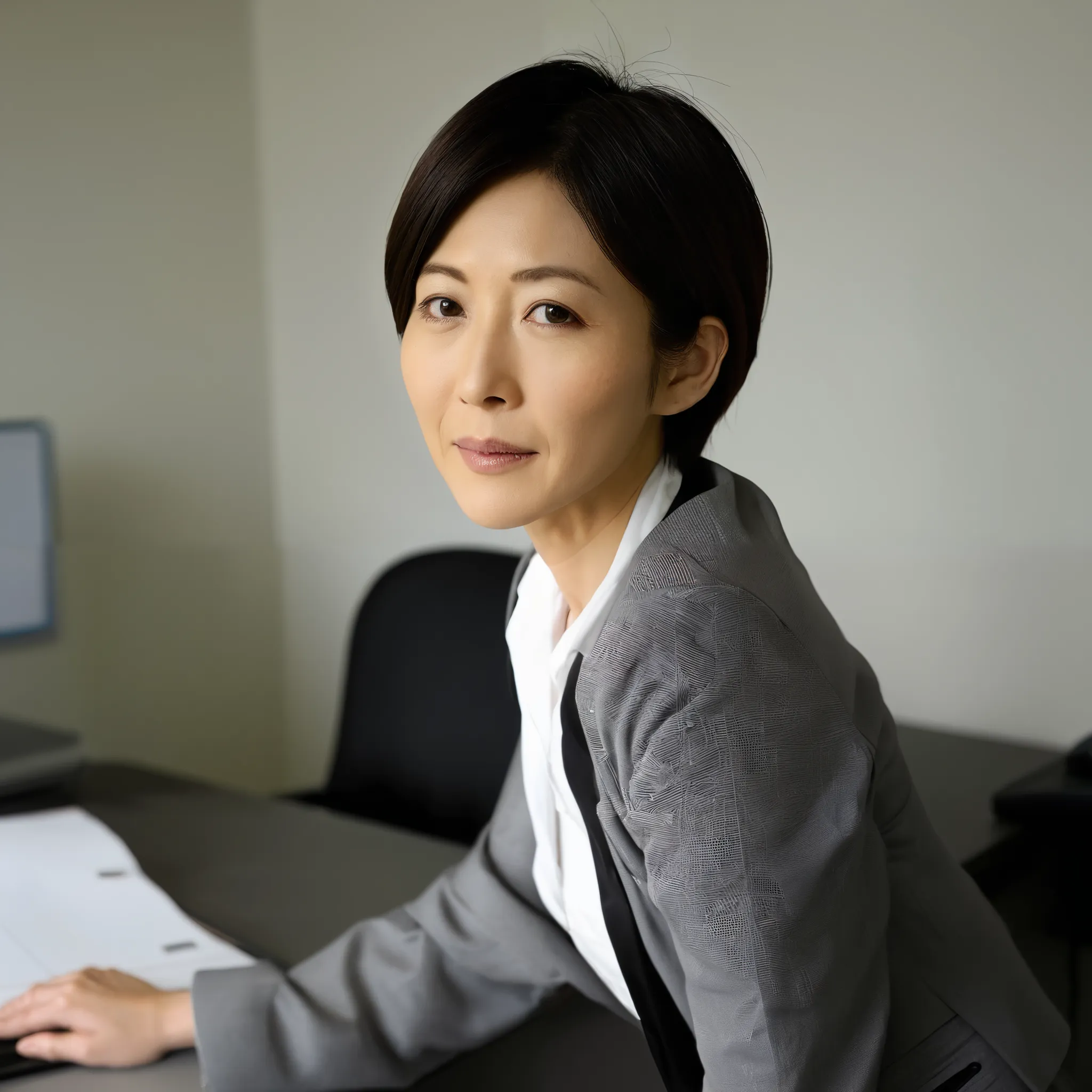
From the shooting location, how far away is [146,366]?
222cm

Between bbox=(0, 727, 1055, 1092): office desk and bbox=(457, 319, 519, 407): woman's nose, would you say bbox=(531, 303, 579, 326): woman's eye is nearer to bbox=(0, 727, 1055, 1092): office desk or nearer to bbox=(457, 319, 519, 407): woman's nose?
bbox=(457, 319, 519, 407): woman's nose

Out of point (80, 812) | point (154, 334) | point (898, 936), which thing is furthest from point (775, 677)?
point (154, 334)

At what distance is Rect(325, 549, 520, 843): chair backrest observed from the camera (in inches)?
68.1

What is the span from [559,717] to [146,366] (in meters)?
1.66

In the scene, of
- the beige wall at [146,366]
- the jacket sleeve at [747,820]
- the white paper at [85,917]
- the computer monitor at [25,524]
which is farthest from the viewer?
the beige wall at [146,366]

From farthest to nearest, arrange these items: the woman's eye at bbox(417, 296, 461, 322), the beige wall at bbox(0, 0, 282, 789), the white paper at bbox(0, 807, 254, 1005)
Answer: the beige wall at bbox(0, 0, 282, 789) < the white paper at bbox(0, 807, 254, 1005) < the woman's eye at bbox(417, 296, 461, 322)

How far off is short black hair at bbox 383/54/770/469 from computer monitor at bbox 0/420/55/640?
1051mm

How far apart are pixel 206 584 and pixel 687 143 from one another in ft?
6.17

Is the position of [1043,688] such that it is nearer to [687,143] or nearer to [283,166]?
[687,143]

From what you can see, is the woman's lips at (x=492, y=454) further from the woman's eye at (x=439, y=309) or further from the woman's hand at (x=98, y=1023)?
the woman's hand at (x=98, y=1023)

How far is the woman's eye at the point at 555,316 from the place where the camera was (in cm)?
71

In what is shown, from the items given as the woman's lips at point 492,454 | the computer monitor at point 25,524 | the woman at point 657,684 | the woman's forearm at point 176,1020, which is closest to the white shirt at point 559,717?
the woman at point 657,684

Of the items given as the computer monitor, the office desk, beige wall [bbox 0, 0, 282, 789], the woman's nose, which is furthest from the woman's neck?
beige wall [bbox 0, 0, 282, 789]

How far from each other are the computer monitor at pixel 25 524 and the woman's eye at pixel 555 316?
3.74 ft
